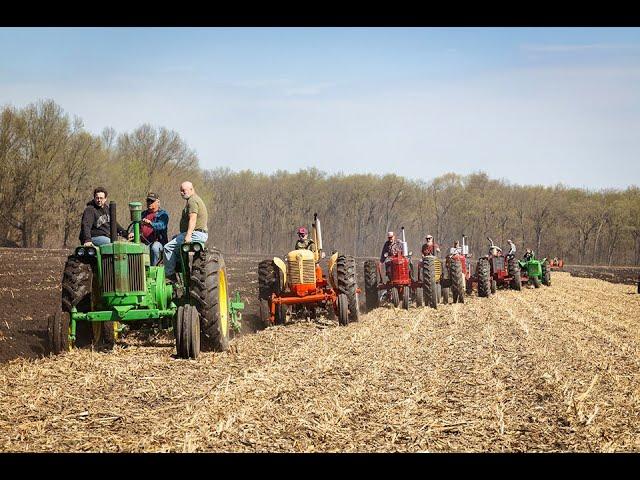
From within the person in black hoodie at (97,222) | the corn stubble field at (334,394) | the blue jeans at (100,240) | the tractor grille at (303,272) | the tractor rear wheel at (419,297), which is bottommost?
the corn stubble field at (334,394)

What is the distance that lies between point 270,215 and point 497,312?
4228 centimetres

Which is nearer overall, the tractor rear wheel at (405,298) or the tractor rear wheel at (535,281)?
the tractor rear wheel at (405,298)

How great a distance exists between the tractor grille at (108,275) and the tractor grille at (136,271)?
0.19 meters

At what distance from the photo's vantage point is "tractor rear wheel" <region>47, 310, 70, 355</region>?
9.05 meters

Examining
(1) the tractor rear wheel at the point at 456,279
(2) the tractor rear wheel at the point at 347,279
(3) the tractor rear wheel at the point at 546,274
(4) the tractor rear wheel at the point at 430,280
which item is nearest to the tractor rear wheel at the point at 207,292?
(2) the tractor rear wheel at the point at 347,279

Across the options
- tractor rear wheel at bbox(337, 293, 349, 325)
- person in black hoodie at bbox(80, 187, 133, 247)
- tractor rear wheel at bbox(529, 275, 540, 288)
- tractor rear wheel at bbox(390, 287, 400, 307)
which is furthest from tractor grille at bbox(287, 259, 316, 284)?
tractor rear wheel at bbox(529, 275, 540, 288)

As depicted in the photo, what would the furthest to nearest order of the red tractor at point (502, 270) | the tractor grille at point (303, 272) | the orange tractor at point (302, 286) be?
the red tractor at point (502, 270)
the tractor grille at point (303, 272)
the orange tractor at point (302, 286)

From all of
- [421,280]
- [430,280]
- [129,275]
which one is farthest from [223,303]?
[421,280]

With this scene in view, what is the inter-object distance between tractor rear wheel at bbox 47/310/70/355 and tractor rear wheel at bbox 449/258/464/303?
11.5 metres

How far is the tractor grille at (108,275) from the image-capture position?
9.03 meters

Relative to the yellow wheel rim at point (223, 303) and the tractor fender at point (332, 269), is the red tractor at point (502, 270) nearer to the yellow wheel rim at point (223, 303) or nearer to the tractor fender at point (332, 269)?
the tractor fender at point (332, 269)
